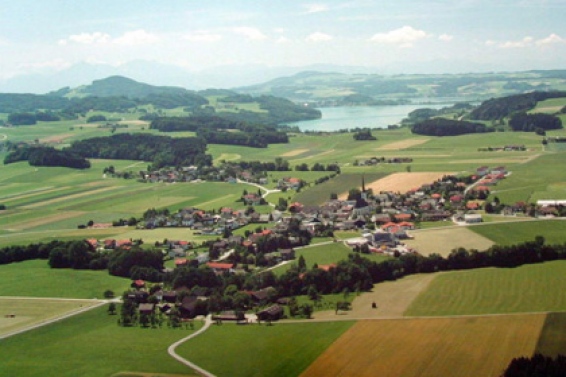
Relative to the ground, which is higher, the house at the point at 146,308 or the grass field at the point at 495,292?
the grass field at the point at 495,292

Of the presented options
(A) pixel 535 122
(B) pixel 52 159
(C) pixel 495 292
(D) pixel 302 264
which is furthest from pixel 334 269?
(A) pixel 535 122

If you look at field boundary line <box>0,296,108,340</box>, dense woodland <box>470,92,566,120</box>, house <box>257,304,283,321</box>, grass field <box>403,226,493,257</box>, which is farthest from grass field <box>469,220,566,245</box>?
dense woodland <box>470,92,566,120</box>

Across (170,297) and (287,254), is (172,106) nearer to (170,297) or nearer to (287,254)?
(287,254)

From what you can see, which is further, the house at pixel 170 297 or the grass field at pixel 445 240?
the grass field at pixel 445 240

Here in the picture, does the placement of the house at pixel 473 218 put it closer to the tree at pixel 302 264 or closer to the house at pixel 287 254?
the house at pixel 287 254

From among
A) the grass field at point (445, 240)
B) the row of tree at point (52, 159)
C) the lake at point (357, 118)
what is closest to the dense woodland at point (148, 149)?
the row of tree at point (52, 159)

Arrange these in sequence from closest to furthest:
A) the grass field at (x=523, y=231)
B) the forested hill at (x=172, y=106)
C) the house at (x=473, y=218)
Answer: the grass field at (x=523, y=231), the house at (x=473, y=218), the forested hill at (x=172, y=106)
